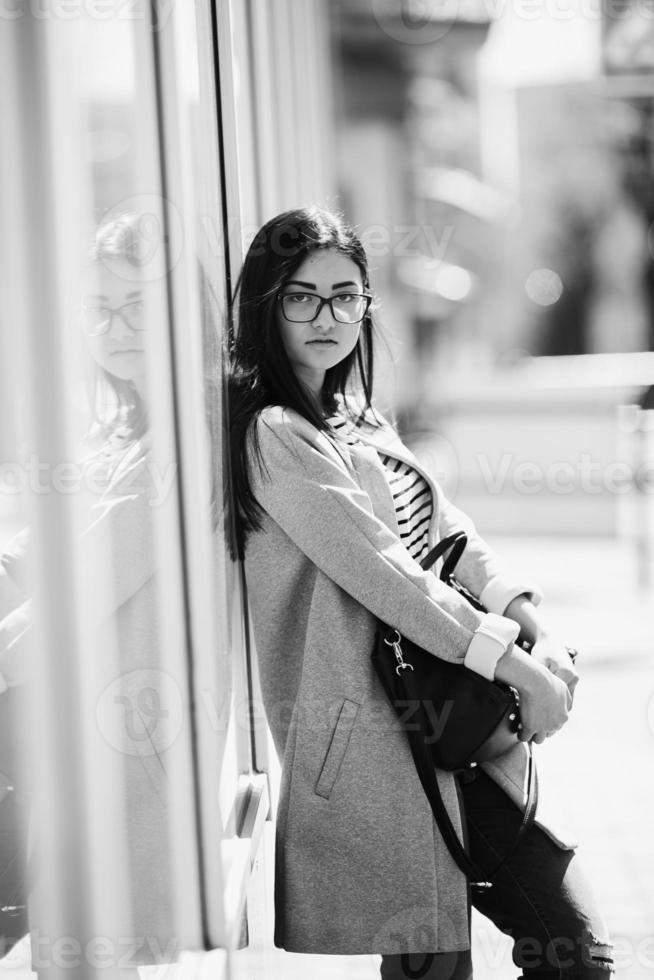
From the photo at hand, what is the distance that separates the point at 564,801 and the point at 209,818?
7.92ft

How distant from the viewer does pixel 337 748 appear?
190 cm

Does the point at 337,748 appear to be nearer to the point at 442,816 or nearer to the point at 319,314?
the point at 442,816

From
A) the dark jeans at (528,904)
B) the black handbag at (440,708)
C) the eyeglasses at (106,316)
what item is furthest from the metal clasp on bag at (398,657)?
the eyeglasses at (106,316)

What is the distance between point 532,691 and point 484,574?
39 centimetres

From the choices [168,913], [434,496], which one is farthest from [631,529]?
[168,913]

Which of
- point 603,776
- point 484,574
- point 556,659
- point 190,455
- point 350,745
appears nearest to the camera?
point 190,455

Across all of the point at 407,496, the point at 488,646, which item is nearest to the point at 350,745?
the point at 488,646

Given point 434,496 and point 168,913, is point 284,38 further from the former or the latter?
point 168,913

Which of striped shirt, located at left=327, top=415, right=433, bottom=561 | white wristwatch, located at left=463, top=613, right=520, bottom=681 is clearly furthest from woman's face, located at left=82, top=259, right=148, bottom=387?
white wristwatch, located at left=463, top=613, right=520, bottom=681

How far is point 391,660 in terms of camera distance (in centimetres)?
189

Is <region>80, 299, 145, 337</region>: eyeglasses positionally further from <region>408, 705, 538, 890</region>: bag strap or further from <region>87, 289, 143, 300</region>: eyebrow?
<region>408, 705, 538, 890</region>: bag strap

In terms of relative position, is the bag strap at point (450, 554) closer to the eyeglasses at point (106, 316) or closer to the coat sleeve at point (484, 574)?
the coat sleeve at point (484, 574)

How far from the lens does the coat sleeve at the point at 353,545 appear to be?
6.12 feet

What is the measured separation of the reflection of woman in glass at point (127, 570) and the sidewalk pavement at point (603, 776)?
0.56 ft
